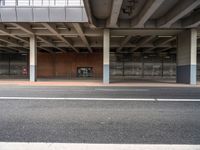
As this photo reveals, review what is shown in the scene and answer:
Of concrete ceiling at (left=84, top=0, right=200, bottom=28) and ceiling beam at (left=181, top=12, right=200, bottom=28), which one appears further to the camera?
ceiling beam at (left=181, top=12, right=200, bottom=28)

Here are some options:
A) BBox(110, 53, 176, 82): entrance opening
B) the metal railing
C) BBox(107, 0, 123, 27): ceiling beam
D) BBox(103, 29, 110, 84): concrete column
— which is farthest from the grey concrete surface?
BBox(110, 53, 176, 82): entrance opening

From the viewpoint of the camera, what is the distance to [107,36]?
20.7 metres

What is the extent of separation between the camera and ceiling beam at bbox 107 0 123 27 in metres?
13.7

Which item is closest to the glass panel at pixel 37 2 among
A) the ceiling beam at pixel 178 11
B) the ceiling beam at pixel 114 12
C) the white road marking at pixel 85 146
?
the ceiling beam at pixel 114 12

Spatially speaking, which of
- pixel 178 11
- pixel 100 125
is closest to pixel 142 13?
pixel 178 11

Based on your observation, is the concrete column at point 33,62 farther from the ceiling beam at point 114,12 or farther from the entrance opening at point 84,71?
the entrance opening at point 84,71

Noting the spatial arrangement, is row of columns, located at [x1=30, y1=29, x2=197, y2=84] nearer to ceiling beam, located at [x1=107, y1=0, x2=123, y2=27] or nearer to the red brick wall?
ceiling beam, located at [x1=107, y1=0, x2=123, y2=27]

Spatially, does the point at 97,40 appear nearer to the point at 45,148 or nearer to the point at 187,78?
the point at 187,78

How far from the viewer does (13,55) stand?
4091 centimetres

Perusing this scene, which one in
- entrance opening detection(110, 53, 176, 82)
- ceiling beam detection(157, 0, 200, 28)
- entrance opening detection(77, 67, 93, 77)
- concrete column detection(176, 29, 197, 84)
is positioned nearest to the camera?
ceiling beam detection(157, 0, 200, 28)

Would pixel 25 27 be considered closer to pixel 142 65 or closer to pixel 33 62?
pixel 33 62

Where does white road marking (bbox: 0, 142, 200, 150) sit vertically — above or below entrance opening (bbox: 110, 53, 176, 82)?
below

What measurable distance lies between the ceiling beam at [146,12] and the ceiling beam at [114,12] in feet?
5.97

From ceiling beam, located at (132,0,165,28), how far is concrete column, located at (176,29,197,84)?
188 inches
